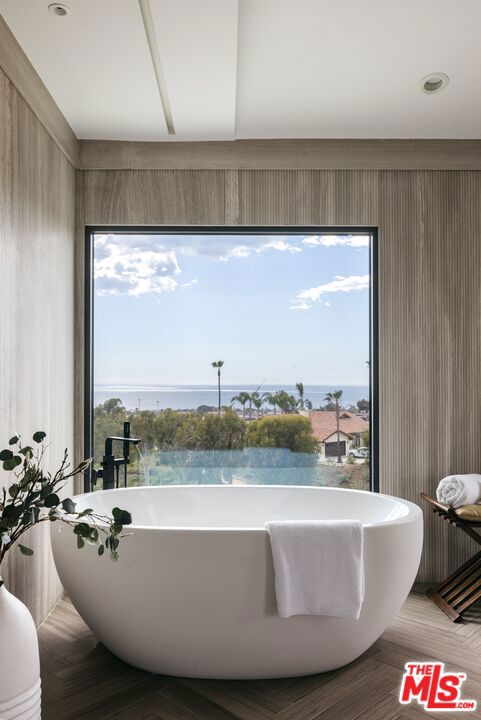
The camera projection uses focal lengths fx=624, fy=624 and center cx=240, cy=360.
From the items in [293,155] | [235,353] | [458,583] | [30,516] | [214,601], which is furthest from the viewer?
[235,353]

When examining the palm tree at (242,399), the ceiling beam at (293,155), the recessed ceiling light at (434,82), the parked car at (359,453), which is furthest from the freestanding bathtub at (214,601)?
the ceiling beam at (293,155)

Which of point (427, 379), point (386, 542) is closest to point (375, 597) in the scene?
point (386, 542)

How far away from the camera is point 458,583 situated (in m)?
3.27

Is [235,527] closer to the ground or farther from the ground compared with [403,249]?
closer to the ground

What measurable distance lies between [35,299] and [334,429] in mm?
1817

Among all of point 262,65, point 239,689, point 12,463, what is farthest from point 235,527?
point 262,65

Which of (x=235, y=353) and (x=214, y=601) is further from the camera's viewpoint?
(x=235, y=353)

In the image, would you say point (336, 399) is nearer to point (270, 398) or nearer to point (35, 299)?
point (270, 398)

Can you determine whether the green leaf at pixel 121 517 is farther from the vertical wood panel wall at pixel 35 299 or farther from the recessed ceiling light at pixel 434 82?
the recessed ceiling light at pixel 434 82

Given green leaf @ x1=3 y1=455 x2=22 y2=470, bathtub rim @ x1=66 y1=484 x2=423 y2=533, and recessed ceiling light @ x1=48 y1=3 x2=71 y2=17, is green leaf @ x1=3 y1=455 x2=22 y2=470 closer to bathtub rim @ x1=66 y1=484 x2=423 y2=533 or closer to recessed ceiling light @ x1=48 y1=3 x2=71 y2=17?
bathtub rim @ x1=66 y1=484 x2=423 y2=533

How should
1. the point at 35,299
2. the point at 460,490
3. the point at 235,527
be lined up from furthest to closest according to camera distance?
the point at 460,490 < the point at 35,299 < the point at 235,527

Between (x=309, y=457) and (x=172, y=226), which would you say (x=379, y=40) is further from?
(x=309, y=457)

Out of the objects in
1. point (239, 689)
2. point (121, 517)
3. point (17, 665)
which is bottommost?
point (239, 689)

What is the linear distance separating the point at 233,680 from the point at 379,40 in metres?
2.59
